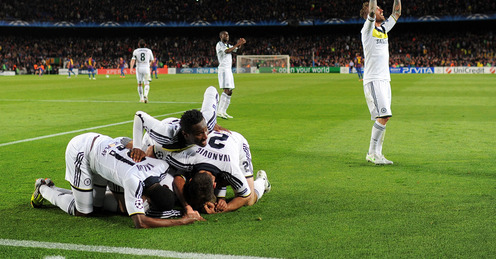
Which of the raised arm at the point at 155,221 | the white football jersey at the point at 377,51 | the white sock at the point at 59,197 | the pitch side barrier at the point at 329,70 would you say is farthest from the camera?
the pitch side barrier at the point at 329,70

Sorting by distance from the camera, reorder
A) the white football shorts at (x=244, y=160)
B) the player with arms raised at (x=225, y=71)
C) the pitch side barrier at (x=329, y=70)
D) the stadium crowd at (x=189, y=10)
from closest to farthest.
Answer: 1. the white football shorts at (x=244, y=160)
2. the player with arms raised at (x=225, y=71)
3. the pitch side barrier at (x=329, y=70)
4. the stadium crowd at (x=189, y=10)

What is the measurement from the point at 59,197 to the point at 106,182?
20.0 inches

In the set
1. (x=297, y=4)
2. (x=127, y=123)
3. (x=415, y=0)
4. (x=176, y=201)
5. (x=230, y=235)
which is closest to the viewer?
(x=230, y=235)

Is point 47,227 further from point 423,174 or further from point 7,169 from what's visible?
point 423,174

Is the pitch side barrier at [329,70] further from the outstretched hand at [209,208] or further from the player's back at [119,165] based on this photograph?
the player's back at [119,165]

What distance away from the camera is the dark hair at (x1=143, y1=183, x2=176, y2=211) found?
4809mm

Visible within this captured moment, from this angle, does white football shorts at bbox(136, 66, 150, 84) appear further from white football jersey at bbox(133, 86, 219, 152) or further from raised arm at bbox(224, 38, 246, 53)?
white football jersey at bbox(133, 86, 219, 152)

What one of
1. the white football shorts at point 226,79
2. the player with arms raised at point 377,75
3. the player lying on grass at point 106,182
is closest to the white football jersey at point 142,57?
the white football shorts at point 226,79

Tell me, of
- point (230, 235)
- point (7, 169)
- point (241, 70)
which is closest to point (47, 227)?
point (230, 235)

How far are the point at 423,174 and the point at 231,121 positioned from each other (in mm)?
7084

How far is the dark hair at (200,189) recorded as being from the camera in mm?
4852

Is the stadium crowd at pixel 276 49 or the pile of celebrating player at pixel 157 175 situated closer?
the pile of celebrating player at pixel 157 175

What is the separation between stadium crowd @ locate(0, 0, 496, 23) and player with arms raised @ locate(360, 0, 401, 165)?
5556cm

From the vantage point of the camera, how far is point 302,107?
17.1m
